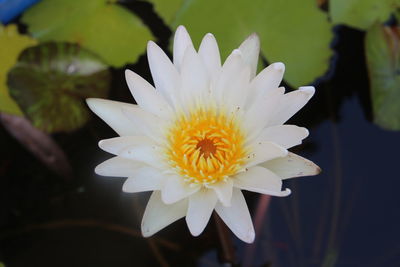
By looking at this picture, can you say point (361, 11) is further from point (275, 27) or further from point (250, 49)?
point (250, 49)

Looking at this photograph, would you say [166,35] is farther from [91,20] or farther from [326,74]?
[326,74]

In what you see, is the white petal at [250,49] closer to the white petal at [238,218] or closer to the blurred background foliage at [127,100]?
the white petal at [238,218]

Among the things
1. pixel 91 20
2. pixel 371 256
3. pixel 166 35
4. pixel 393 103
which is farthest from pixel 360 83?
pixel 91 20

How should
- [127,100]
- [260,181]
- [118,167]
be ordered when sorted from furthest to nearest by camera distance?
1. [127,100]
2. [118,167]
3. [260,181]

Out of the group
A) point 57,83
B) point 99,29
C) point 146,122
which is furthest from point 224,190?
point 99,29

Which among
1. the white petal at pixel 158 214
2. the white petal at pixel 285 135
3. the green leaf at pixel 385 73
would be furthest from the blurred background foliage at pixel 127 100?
the white petal at pixel 285 135

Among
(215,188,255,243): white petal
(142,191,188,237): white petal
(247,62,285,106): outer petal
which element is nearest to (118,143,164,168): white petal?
(142,191,188,237): white petal

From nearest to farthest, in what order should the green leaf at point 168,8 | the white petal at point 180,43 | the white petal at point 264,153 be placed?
the white petal at point 264,153
the white petal at point 180,43
the green leaf at point 168,8
